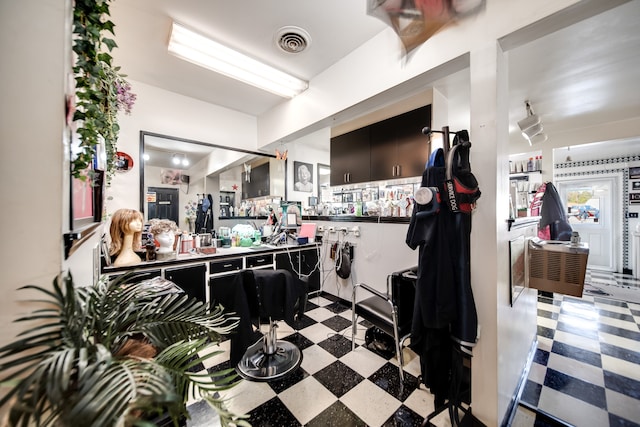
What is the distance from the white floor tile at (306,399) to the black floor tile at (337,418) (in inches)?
1.1

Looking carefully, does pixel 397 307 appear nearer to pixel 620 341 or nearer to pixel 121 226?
pixel 121 226

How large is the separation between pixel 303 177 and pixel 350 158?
112 cm

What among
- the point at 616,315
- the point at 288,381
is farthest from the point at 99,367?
the point at 616,315

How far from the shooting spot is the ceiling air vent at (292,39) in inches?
76.4

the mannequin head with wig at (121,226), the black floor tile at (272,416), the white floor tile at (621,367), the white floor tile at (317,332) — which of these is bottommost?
the white floor tile at (621,367)

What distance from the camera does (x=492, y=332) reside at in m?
1.25

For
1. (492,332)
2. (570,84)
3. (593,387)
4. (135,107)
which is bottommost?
(593,387)

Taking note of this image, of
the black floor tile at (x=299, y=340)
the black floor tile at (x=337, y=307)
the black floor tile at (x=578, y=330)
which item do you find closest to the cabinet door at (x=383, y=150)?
the black floor tile at (x=337, y=307)

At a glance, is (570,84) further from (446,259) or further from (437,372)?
(437,372)

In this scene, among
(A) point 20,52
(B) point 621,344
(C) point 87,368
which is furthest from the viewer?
(B) point 621,344

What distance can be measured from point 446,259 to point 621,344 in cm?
259

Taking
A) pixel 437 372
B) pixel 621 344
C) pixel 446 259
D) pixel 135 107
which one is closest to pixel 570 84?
pixel 621 344

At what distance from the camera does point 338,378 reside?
1.65 meters

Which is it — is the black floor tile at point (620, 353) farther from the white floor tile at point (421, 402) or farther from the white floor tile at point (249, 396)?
the white floor tile at point (249, 396)
